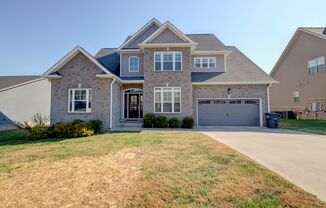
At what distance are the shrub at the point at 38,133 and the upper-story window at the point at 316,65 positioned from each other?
1032 inches

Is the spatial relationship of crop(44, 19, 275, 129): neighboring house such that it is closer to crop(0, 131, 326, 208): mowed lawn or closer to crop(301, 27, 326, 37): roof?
crop(0, 131, 326, 208): mowed lawn

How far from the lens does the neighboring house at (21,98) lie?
19.5 m

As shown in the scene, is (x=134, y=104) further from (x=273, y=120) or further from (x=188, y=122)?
(x=273, y=120)

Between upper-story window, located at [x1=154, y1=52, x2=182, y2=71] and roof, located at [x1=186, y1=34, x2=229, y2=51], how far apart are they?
3.09 meters

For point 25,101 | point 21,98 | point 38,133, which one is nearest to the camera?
point 38,133

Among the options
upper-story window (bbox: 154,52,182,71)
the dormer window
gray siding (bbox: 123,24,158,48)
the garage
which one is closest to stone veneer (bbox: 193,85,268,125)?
the garage

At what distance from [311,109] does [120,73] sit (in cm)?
2184

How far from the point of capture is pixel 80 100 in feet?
44.2

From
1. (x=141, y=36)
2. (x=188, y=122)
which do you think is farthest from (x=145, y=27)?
(x=188, y=122)

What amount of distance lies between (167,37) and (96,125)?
875 cm

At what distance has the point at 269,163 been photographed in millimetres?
5648

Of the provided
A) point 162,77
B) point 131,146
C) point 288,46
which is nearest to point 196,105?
point 162,77

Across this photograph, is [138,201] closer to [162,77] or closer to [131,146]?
[131,146]

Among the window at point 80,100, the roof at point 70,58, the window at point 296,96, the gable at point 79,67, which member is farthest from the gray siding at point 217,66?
the window at point 296,96
